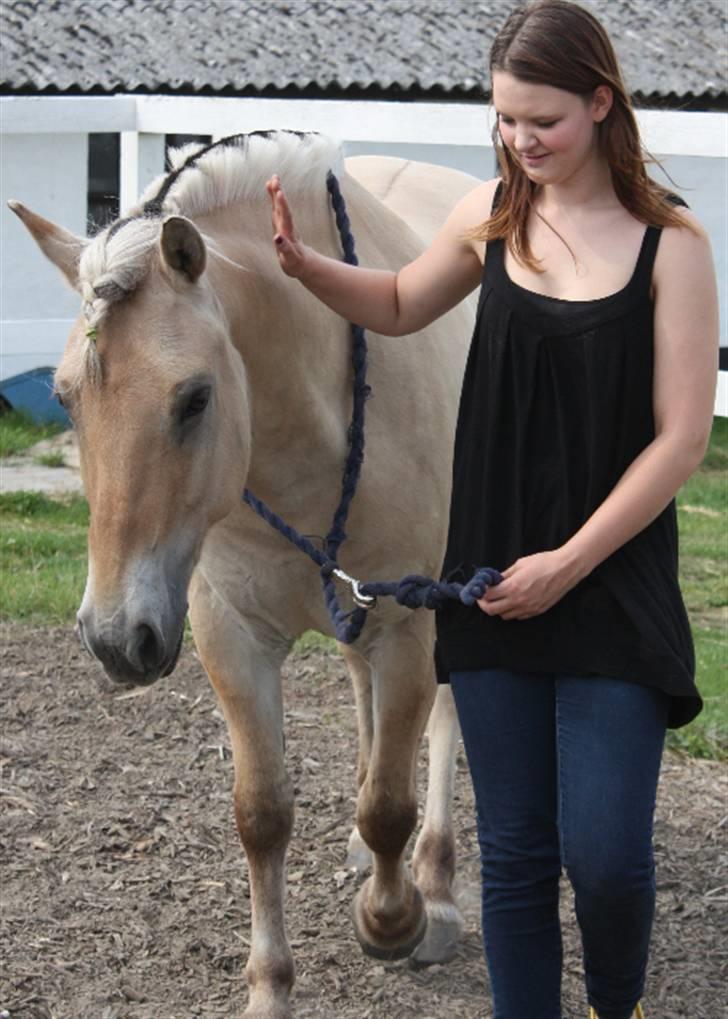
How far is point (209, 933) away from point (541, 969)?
1.36m

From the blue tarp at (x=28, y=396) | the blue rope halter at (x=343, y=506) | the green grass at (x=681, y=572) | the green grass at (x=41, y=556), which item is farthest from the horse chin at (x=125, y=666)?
the blue tarp at (x=28, y=396)

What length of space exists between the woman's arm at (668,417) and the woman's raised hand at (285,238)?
0.65m

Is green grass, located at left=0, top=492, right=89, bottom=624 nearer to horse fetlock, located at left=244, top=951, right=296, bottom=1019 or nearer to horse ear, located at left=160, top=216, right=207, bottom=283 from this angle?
horse fetlock, located at left=244, top=951, right=296, bottom=1019

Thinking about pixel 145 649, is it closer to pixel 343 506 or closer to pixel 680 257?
pixel 343 506

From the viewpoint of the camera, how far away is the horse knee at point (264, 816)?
3582 millimetres

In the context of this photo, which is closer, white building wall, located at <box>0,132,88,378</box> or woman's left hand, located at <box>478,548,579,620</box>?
woman's left hand, located at <box>478,548,579,620</box>

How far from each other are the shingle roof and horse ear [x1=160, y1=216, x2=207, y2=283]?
12.9 m

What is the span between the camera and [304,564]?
11.0 ft

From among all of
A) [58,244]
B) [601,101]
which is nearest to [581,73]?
[601,101]

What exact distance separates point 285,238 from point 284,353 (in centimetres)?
39

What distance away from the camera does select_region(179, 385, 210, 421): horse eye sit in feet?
8.70

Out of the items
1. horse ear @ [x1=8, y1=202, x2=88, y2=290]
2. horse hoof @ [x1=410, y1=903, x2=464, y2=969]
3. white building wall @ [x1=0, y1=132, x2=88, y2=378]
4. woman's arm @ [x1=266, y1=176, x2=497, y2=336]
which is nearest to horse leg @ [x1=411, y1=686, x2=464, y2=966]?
horse hoof @ [x1=410, y1=903, x2=464, y2=969]

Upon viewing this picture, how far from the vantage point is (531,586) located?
2447 mm

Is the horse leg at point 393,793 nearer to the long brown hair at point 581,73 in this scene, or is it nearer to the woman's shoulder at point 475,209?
the woman's shoulder at point 475,209
